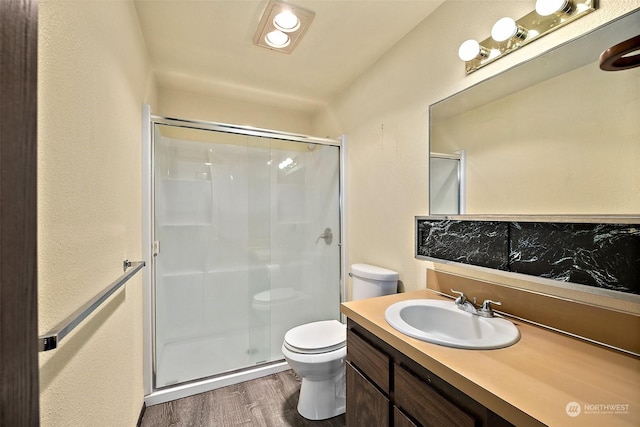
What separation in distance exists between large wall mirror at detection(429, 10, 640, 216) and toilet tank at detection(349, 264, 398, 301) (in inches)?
25.9

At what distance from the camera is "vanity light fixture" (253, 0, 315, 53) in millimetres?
1497

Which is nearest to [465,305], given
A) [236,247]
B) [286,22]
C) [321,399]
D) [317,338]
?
[317,338]

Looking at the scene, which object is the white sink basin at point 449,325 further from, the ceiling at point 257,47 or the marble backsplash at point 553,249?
the ceiling at point 257,47

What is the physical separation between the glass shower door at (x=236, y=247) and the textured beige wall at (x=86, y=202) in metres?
0.53

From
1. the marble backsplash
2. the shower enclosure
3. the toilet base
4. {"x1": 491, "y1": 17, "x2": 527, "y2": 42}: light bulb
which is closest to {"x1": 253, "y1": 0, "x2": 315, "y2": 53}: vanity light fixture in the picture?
the shower enclosure

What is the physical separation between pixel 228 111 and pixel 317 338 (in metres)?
2.29

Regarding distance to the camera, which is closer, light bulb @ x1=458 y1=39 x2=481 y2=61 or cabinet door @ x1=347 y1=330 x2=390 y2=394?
cabinet door @ x1=347 y1=330 x2=390 y2=394

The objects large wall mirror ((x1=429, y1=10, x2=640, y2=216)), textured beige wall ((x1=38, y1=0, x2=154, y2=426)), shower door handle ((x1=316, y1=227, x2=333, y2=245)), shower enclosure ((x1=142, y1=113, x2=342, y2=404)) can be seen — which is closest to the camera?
textured beige wall ((x1=38, y1=0, x2=154, y2=426))

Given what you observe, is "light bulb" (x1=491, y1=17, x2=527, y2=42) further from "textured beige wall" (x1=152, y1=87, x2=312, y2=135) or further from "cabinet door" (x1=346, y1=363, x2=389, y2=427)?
"textured beige wall" (x1=152, y1=87, x2=312, y2=135)

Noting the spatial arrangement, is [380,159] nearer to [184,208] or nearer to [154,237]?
[184,208]

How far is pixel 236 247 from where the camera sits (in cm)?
220

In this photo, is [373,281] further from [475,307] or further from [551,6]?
[551,6]

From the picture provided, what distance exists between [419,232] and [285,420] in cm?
137

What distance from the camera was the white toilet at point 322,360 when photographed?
1.57m
